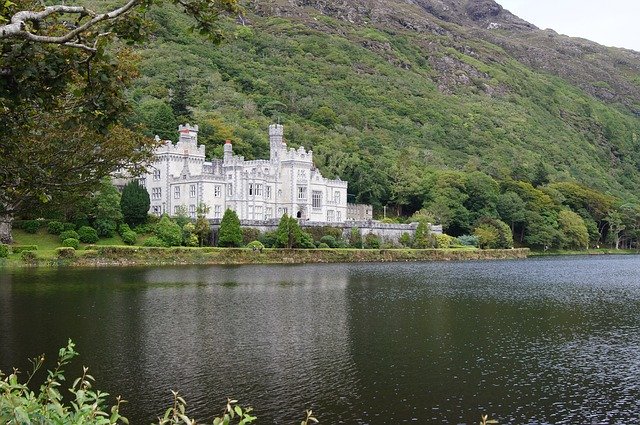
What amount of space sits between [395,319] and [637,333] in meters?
10.1

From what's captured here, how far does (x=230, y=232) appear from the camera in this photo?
6956 cm

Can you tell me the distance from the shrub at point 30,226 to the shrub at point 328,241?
95.8ft

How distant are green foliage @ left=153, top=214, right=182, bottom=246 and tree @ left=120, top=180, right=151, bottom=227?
4.03 meters

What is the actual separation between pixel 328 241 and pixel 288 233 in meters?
6.35

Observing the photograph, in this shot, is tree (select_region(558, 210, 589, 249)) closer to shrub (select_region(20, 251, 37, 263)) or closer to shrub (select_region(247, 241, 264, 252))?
shrub (select_region(247, 241, 264, 252))

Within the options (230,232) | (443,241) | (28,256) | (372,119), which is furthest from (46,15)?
(372,119)

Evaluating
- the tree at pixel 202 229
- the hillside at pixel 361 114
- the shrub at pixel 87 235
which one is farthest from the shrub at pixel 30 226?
the hillside at pixel 361 114

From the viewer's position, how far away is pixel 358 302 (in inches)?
1447

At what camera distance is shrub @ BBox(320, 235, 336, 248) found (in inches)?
3004

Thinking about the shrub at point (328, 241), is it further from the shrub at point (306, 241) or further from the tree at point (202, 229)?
the tree at point (202, 229)

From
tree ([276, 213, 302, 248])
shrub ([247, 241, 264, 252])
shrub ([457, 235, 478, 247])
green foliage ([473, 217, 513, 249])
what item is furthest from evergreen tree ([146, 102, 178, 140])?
green foliage ([473, 217, 513, 249])

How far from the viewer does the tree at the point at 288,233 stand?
7174 centimetres

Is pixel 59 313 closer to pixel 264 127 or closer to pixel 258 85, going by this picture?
pixel 264 127

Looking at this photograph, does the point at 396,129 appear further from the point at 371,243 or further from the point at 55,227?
the point at 55,227
